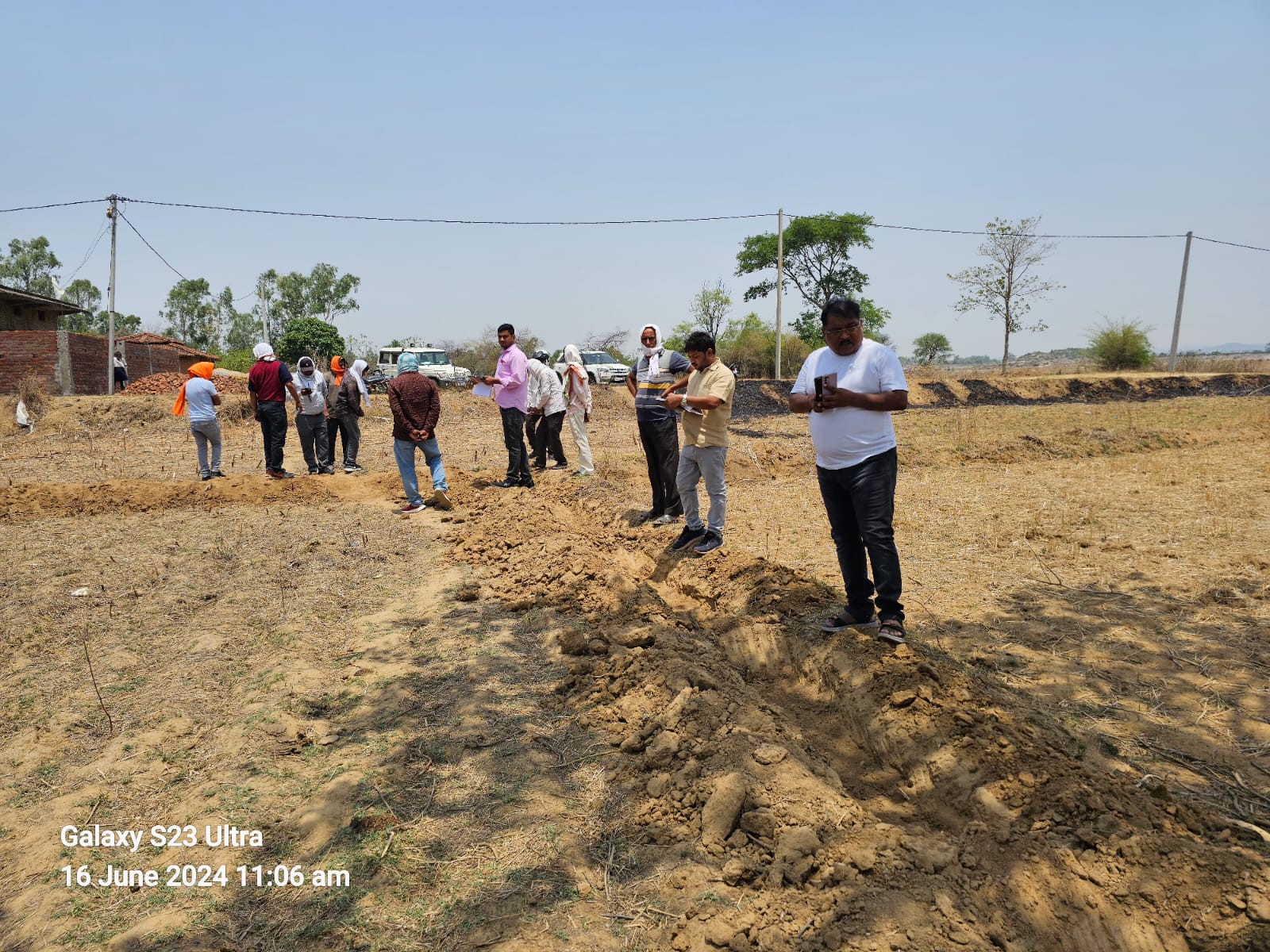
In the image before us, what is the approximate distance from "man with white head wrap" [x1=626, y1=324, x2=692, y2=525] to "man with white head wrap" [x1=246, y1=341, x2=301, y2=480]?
198 inches

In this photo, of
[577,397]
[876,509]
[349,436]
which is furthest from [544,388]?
[876,509]

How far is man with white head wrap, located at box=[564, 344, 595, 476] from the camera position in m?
9.41

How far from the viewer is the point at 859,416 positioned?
12.5 feet

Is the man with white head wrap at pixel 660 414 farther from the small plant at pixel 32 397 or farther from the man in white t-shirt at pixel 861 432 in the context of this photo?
the small plant at pixel 32 397

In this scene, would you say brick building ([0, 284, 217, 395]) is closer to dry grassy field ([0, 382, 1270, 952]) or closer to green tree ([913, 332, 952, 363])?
dry grassy field ([0, 382, 1270, 952])

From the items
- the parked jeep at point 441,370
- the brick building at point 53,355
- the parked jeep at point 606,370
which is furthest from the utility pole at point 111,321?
the parked jeep at point 606,370

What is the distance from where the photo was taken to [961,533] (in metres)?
7.05

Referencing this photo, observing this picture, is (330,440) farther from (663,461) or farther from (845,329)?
(845,329)

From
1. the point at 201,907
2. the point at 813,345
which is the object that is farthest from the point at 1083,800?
the point at 813,345

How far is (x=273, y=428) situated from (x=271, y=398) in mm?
402

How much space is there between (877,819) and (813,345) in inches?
1308

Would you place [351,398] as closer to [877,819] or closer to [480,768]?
[480,768]

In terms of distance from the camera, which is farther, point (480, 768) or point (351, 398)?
point (351, 398)

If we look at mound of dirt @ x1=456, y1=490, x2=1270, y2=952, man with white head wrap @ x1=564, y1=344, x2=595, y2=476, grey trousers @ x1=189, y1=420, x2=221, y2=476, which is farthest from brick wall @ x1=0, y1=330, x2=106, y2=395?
mound of dirt @ x1=456, y1=490, x2=1270, y2=952
